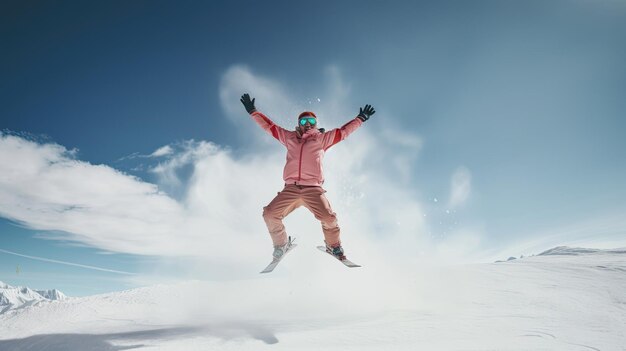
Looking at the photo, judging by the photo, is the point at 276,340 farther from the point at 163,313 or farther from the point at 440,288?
the point at 440,288

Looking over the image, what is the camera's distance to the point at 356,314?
6.63 metres

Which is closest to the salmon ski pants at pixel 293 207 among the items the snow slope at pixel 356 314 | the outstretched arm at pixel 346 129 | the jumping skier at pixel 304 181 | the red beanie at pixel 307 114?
the jumping skier at pixel 304 181

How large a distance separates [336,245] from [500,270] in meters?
7.73

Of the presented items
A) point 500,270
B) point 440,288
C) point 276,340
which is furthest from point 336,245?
point 500,270

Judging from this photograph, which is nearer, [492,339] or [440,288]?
[492,339]

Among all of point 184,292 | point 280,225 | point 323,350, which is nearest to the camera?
point 323,350

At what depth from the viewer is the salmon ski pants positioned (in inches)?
247

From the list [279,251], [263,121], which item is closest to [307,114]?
[263,121]

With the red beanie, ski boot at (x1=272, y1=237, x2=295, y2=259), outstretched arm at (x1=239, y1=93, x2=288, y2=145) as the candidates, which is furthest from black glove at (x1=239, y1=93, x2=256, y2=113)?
ski boot at (x1=272, y1=237, x2=295, y2=259)

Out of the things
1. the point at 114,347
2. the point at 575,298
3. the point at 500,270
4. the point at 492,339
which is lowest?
the point at 114,347

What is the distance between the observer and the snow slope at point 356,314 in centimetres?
467

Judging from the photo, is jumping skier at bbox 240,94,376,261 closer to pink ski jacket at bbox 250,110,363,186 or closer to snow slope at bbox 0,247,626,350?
pink ski jacket at bbox 250,110,363,186

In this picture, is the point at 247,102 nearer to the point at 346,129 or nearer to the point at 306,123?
the point at 306,123

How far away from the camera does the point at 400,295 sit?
8.09m
